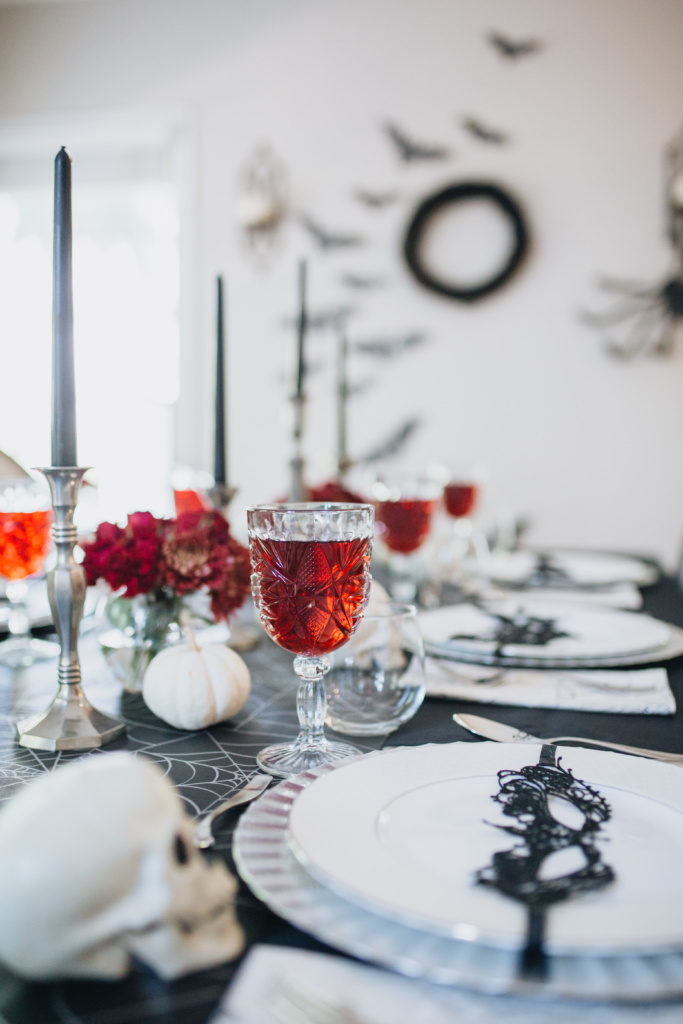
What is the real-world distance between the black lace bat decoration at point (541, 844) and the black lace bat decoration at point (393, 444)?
3.29 m

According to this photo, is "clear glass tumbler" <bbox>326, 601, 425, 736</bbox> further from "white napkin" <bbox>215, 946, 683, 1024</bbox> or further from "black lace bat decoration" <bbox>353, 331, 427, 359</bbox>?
"black lace bat decoration" <bbox>353, 331, 427, 359</bbox>

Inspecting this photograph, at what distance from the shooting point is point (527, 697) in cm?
85

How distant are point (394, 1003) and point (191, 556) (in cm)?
58

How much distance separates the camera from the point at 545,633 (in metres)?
1.09

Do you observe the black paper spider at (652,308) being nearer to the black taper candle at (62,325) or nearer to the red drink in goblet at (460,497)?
the red drink in goblet at (460,497)

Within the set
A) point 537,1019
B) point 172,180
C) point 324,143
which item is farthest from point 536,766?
point 172,180

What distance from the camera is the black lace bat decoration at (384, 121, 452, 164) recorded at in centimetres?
375

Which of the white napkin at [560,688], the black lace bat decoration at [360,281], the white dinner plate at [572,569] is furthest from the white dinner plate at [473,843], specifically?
the black lace bat decoration at [360,281]

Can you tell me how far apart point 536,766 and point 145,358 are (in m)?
4.10

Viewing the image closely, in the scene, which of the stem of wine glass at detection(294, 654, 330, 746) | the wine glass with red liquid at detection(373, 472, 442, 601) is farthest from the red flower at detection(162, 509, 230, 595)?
the wine glass with red liquid at detection(373, 472, 442, 601)

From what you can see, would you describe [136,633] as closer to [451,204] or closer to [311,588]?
[311,588]

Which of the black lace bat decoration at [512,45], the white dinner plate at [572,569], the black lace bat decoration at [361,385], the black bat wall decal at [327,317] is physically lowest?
the white dinner plate at [572,569]

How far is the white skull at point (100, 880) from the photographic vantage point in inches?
13.4

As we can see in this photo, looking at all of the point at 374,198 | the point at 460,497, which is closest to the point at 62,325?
the point at 460,497
